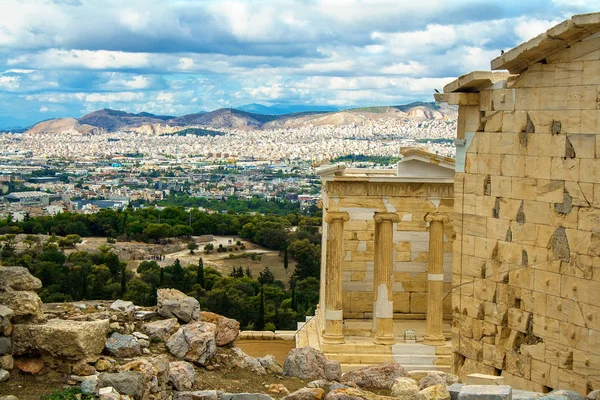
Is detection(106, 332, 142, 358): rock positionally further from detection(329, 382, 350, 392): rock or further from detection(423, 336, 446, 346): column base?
detection(423, 336, 446, 346): column base

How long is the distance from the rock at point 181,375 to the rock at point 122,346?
0.60 metres

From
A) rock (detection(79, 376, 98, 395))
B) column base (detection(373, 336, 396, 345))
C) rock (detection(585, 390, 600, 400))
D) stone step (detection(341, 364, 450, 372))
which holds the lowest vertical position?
stone step (detection(341, 364, 450, 372))

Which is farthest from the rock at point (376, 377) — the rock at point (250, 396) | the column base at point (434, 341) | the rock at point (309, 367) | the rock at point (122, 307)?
the column base at point (434, 341)

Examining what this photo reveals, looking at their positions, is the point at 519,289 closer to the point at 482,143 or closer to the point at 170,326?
the point at 482,143

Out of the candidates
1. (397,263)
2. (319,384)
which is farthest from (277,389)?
(397,263)

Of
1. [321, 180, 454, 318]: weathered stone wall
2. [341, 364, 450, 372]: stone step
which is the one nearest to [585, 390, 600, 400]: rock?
[341, 364, 450, 372]: stone step

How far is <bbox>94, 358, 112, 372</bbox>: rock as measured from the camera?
12219 millimetres

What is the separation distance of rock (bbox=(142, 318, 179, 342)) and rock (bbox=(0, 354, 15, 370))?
234 centimetres

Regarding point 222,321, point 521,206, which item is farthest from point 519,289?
point 222,321

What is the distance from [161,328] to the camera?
13859mm

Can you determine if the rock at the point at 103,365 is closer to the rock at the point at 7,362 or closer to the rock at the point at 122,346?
the rock at the point at 122,346

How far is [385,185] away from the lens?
1948 cm

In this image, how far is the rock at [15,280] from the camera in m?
12.5

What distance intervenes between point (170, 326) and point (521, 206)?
5103mm
